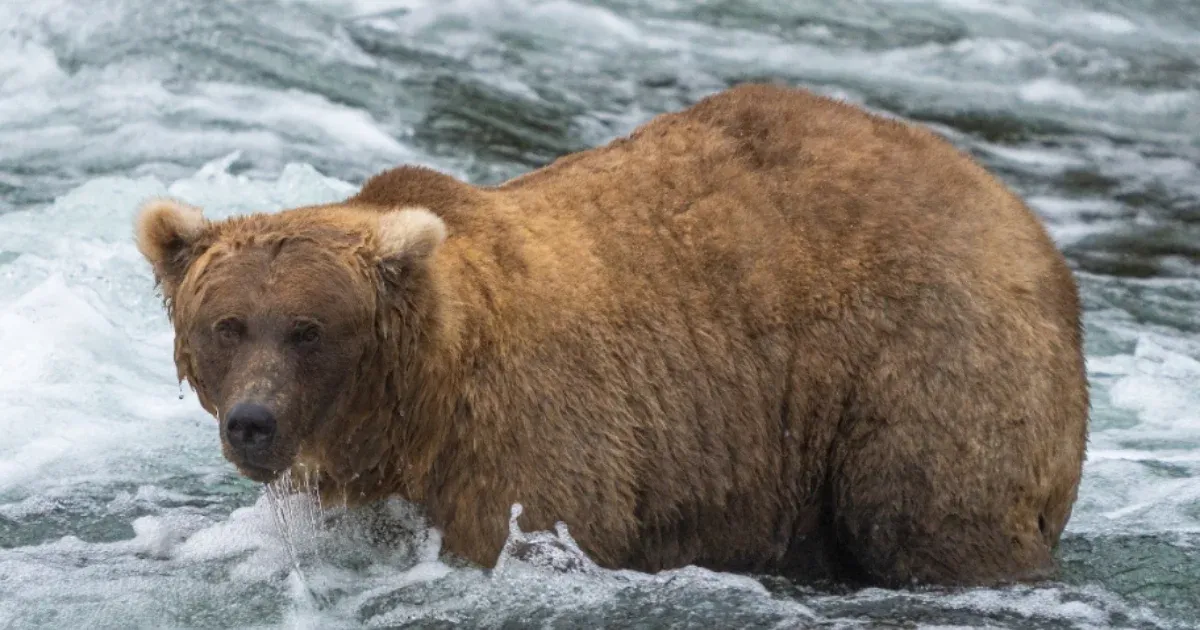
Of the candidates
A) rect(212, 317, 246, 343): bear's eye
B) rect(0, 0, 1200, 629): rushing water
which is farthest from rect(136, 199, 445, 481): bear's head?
rect(0, 0, 1200, 629): rushing water

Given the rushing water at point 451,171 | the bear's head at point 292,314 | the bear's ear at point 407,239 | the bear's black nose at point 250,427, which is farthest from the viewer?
the rushing water at point 451,171

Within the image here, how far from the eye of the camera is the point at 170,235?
6.07 meters

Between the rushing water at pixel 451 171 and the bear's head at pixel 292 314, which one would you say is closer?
the bear's head at pixel 292 314

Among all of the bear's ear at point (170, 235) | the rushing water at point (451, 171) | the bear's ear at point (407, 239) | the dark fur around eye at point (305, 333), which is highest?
the bear's ear at point (407, 239)

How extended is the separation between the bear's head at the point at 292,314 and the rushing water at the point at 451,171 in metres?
0.54

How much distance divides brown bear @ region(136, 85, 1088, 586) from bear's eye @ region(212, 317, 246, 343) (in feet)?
0.60

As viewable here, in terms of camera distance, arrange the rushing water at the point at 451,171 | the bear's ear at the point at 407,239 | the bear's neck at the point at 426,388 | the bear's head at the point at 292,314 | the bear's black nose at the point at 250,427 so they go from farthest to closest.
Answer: the rushing water at the point at 451,171 < the bear's neck at the point at 426,388 < the bear's ear at the point at 407,239 < the bear's head at the point at 292,314 < the bear's black nose at the point at 250,427

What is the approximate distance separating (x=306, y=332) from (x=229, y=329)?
9.6 inches

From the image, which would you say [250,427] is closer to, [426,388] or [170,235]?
[426,388]

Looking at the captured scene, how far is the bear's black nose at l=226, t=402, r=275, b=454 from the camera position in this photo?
18.2ft

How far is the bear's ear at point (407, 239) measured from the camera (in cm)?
586

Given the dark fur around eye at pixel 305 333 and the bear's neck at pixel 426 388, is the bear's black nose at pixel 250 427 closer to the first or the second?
the dark fur around eye at pixel 305 333

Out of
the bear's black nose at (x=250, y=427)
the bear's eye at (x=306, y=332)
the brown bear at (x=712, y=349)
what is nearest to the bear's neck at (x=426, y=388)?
the brown bear at (x=712, y=349)

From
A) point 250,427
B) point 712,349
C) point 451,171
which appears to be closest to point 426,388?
point 250,427
